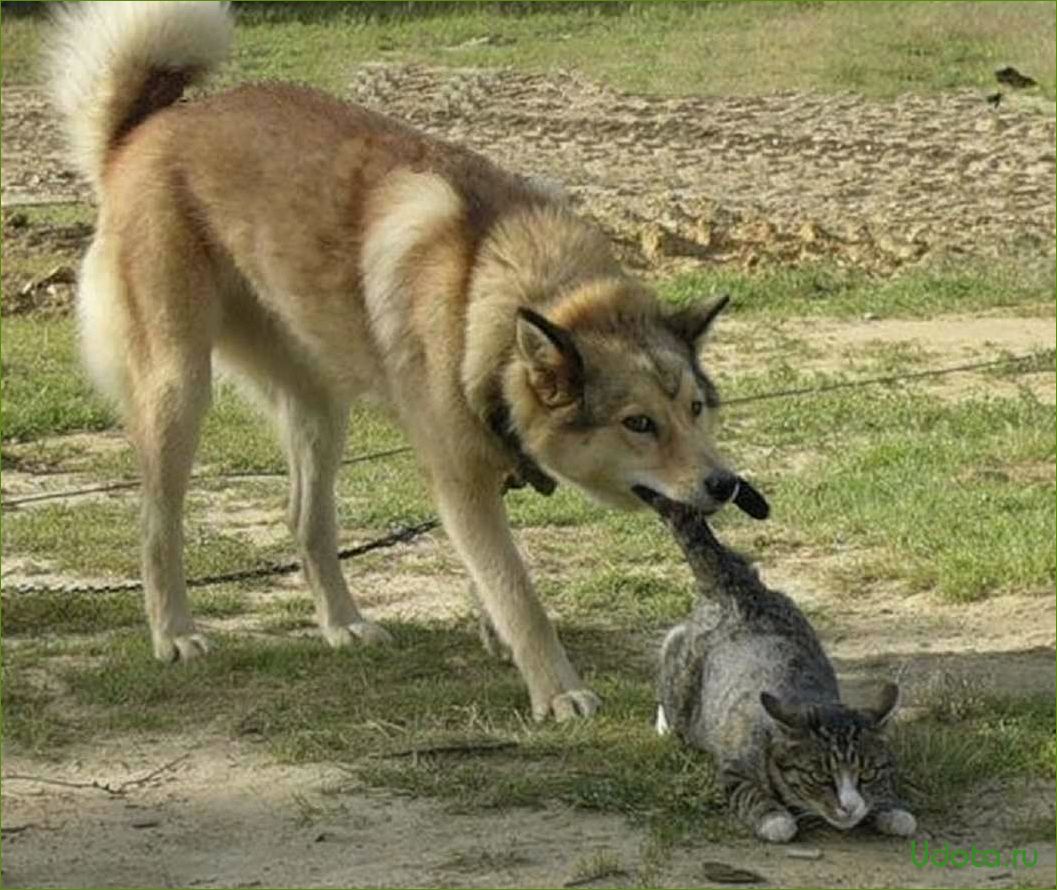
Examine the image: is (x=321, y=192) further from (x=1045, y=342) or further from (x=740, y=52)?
(x=740, y=52)

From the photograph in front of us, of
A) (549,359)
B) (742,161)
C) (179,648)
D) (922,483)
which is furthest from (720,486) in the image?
(742,161)

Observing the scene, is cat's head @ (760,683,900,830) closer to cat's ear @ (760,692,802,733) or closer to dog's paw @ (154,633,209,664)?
cat's ear @ (760,692,802,733)

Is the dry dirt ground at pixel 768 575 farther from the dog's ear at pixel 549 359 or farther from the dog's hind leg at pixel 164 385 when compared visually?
the dog's ear at pixel 549 359

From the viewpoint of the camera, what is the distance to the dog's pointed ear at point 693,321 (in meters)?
6.11

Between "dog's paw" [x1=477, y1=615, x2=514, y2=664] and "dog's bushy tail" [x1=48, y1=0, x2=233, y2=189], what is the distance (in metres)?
1.78

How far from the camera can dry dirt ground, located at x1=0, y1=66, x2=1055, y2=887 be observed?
4.93 meters

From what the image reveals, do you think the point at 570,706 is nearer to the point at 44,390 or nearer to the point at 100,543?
the point at 100,543

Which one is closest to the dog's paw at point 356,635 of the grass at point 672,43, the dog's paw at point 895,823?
the dog's paw at point 895,823

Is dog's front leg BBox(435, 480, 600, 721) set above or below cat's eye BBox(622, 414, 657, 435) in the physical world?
below

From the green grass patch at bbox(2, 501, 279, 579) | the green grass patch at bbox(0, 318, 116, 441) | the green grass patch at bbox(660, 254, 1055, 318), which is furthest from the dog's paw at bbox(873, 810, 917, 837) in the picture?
the green grass patch at bbox(660, 254, 1055, 318)

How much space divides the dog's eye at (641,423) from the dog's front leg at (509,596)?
1.69ft

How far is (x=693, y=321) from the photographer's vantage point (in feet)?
20.1

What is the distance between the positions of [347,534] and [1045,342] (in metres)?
4.11

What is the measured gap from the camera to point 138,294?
6.81 metres
